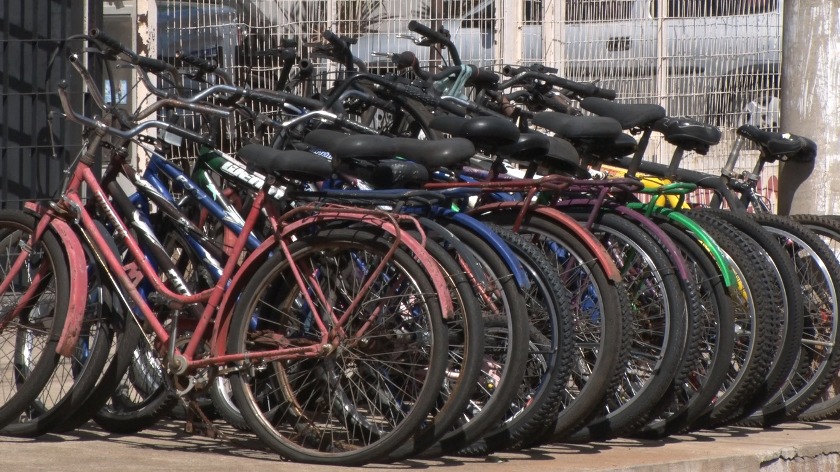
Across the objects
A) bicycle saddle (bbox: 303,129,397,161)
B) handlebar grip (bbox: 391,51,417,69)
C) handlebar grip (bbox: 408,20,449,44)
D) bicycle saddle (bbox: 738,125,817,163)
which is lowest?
bicycle saddle (bbox: 738,125,817,163)

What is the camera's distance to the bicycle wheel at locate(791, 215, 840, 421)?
21.6ft

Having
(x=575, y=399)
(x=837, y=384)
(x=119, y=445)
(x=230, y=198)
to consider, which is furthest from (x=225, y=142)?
(x=837, y=384)

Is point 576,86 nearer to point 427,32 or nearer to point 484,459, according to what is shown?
point 427,32

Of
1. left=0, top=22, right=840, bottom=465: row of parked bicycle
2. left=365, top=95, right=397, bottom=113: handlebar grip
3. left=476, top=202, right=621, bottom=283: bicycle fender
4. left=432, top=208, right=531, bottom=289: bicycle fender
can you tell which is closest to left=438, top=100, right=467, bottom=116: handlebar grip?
left=0, top=22, right=840, bottom=465: row of parked bicycle

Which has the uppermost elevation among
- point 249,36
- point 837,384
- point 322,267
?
point 249,36

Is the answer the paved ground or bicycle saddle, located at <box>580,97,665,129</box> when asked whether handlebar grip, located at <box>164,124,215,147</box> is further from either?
bicycle saddle, located at <box>580,97,665,129</box>

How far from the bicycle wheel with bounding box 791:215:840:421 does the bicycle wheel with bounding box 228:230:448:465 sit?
2.54m

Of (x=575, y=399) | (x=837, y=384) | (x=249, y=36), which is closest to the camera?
(x=575, y=399)

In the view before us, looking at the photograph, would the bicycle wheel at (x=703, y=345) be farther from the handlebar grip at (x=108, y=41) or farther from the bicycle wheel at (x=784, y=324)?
the handlebar grip at (x=108, y=41)

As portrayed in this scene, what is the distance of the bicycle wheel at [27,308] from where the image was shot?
5.04 m

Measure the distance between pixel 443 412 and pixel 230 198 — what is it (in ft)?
4.55

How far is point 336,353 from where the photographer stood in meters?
4.65

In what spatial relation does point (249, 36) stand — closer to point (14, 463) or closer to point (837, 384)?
point (837, 384)

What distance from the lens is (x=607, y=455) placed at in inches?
204
